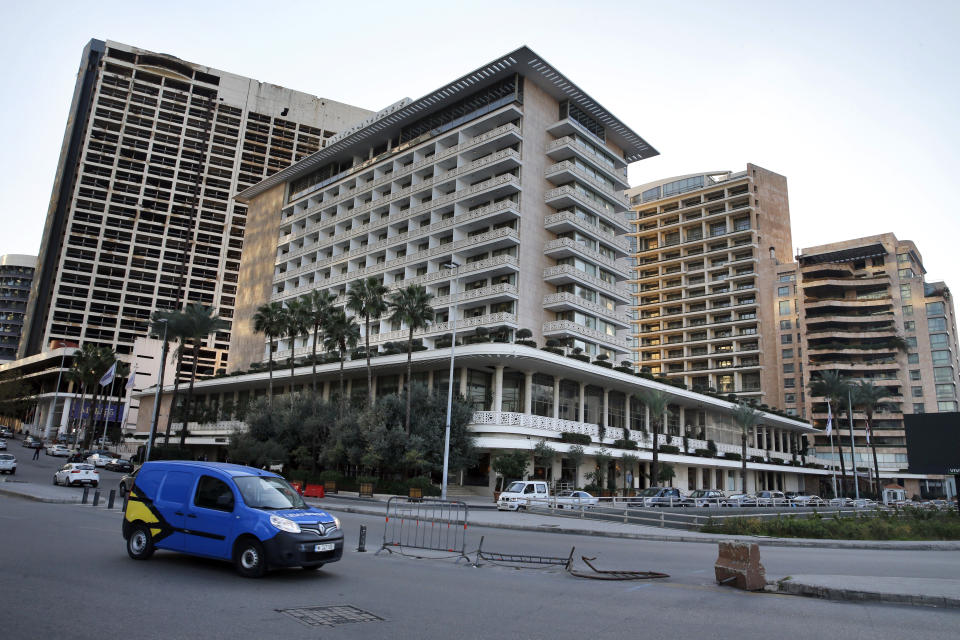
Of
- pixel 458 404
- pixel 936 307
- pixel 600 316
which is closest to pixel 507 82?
pixel 600 316

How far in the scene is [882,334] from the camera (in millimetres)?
99000

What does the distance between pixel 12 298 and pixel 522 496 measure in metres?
180

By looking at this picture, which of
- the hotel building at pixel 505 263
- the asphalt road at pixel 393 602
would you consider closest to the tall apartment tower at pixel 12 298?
the hotel building at pixel 505 263

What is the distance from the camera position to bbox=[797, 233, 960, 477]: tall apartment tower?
97.4 m

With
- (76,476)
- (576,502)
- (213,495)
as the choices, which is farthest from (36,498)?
(576,502)

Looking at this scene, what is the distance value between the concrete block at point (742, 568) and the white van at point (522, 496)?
2178 cm

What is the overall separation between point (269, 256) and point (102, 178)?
222 feet

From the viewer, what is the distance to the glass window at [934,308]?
100438 mm

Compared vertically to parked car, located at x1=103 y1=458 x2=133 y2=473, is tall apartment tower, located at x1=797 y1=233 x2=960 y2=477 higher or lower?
higher

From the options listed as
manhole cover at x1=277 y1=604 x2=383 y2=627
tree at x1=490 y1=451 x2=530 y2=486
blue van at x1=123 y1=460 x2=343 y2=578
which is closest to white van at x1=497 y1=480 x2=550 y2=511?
tree at x1=490 y1=451 x2=530 y2=486

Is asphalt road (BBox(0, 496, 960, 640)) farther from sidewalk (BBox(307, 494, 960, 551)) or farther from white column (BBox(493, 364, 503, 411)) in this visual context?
white column (BBox(493, 364, 503, 411))

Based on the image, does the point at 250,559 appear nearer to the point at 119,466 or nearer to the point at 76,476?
the point at 76,476

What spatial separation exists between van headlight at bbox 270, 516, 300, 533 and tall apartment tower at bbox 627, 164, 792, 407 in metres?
99.8

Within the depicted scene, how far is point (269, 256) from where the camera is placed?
86.1 metres
